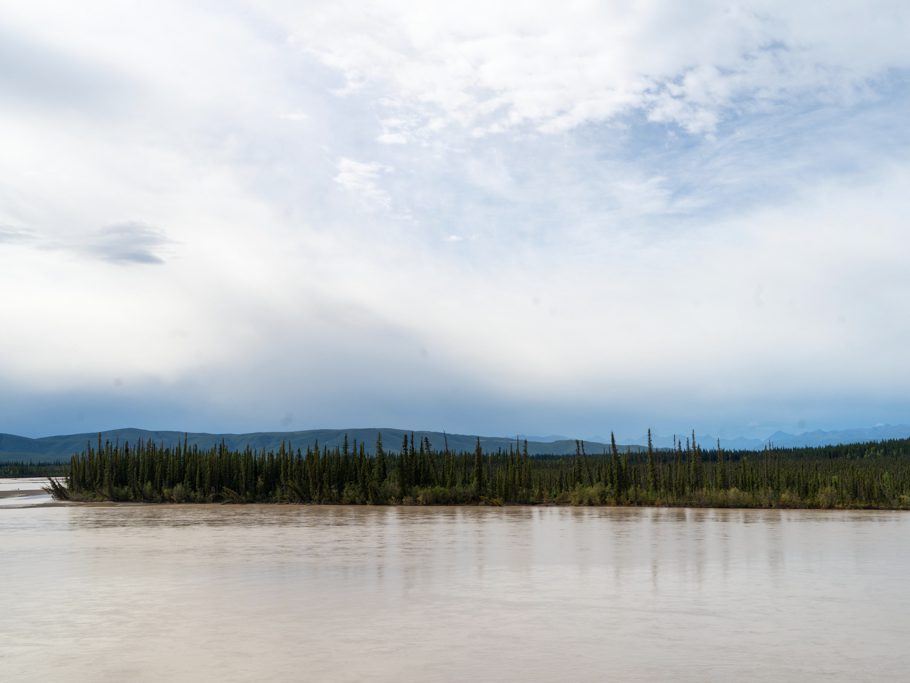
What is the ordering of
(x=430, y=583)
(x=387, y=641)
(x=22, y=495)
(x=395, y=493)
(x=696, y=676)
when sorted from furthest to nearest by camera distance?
(x=22, y=495), (x=395, y=493), (x=430, y=583), (x=387, y=641), (x=696, y=676)

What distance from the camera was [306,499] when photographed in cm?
6241

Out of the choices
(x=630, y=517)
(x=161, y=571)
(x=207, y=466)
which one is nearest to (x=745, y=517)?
(x=630, y=517)

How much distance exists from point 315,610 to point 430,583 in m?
4.17

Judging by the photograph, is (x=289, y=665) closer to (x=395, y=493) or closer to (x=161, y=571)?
(x=161, y=571)

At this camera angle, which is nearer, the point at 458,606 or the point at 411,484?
the point at 458,606

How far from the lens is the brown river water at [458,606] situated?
12773 mm

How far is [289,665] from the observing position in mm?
12742

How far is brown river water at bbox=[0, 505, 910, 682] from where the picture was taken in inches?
503

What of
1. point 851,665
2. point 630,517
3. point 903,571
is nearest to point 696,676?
point 851,665

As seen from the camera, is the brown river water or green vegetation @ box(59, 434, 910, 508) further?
green vegetation @ box(59, 434, 910, 508)

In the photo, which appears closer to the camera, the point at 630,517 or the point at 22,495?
the point at 630,517

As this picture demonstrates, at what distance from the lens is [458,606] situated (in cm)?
1769

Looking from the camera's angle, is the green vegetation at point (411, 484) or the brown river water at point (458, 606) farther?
the green vegetation at point (411, 484)

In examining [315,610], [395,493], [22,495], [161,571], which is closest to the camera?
[315,610]
